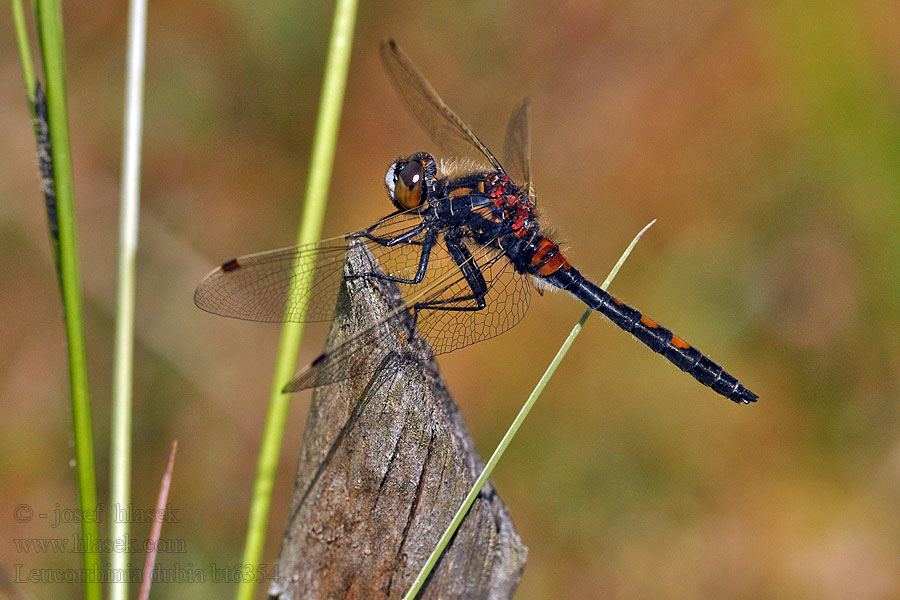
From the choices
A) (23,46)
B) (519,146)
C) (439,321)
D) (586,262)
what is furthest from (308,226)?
(586,262)

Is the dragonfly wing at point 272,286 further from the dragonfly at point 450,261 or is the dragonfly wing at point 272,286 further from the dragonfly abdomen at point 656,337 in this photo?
the dragonfly abdomen at point 656,337

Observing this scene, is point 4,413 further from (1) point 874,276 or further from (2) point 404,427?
(1) point 874,276

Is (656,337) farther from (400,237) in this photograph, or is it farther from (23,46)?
(23,46)

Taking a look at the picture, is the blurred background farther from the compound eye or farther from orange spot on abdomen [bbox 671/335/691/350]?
the compound eye

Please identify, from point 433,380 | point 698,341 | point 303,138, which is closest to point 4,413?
point 303,138

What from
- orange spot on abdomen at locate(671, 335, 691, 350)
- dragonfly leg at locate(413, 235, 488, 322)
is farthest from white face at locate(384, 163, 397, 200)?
orange spot on abdomen at locate(671, 335, 691, 350)

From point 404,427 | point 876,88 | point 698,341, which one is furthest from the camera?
point 698,341
